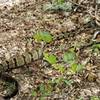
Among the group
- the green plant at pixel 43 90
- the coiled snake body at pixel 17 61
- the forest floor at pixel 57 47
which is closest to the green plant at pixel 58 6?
the forest floor at pixel 57 47

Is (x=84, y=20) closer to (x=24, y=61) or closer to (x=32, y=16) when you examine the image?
A: (x=32, y=16)

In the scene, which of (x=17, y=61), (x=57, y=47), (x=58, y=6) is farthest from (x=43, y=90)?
(x=58, y=6)

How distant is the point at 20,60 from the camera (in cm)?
500

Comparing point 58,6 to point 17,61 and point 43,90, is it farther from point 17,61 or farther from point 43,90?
point 43,90

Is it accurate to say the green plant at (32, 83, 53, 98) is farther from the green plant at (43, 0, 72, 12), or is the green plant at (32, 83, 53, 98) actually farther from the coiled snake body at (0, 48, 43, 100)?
the green plant at (43, 0, 72, 12)

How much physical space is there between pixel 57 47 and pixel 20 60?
724 mm

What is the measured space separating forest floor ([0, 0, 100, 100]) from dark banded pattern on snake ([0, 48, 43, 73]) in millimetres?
84

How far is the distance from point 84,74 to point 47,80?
534 mm

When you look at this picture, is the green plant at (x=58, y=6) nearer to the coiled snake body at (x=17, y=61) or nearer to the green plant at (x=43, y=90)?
the coiled snake body at (x=17, y=61)

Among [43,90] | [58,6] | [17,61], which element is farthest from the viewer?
[58,6]

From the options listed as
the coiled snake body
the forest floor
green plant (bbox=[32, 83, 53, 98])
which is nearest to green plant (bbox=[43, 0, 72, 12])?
the forest floor

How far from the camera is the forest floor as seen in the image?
4316 millimetres

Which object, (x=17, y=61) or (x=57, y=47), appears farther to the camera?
(x=57, y=47)

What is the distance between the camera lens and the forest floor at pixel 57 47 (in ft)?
14.2
